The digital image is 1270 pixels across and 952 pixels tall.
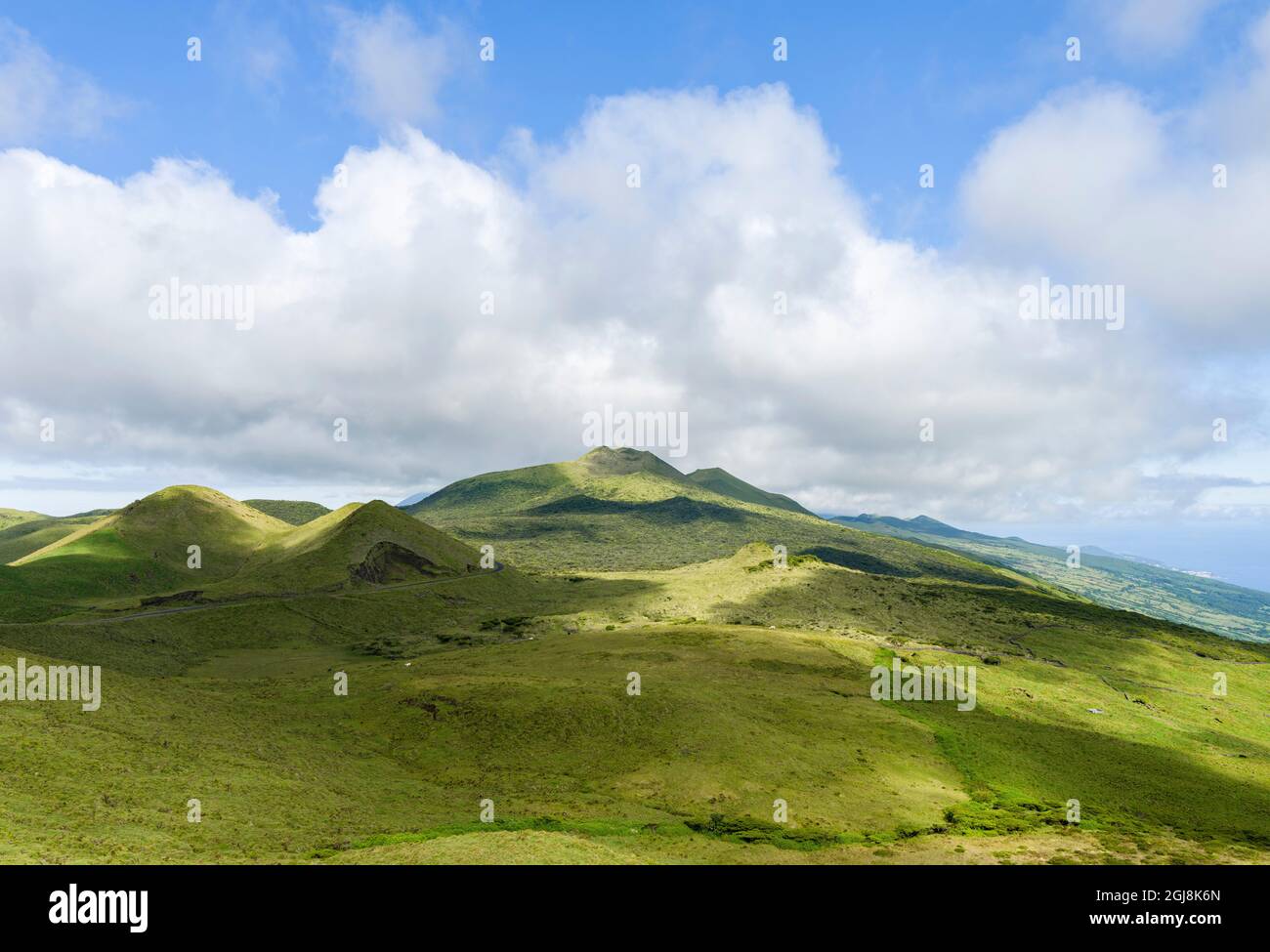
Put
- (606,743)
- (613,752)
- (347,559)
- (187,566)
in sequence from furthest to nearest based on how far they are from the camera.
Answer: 1. (187,566)
2. (347,559)
3. (606,743)
4. (613,752)

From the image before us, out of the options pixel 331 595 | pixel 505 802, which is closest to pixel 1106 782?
pixel 505 802

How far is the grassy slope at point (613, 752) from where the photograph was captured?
132ft

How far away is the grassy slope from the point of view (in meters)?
40.1

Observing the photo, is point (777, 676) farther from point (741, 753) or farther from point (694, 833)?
point (694, 833)

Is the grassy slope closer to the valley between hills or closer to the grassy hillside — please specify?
the valley between hills

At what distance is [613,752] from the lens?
60500mm

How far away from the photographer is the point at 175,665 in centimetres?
9712
